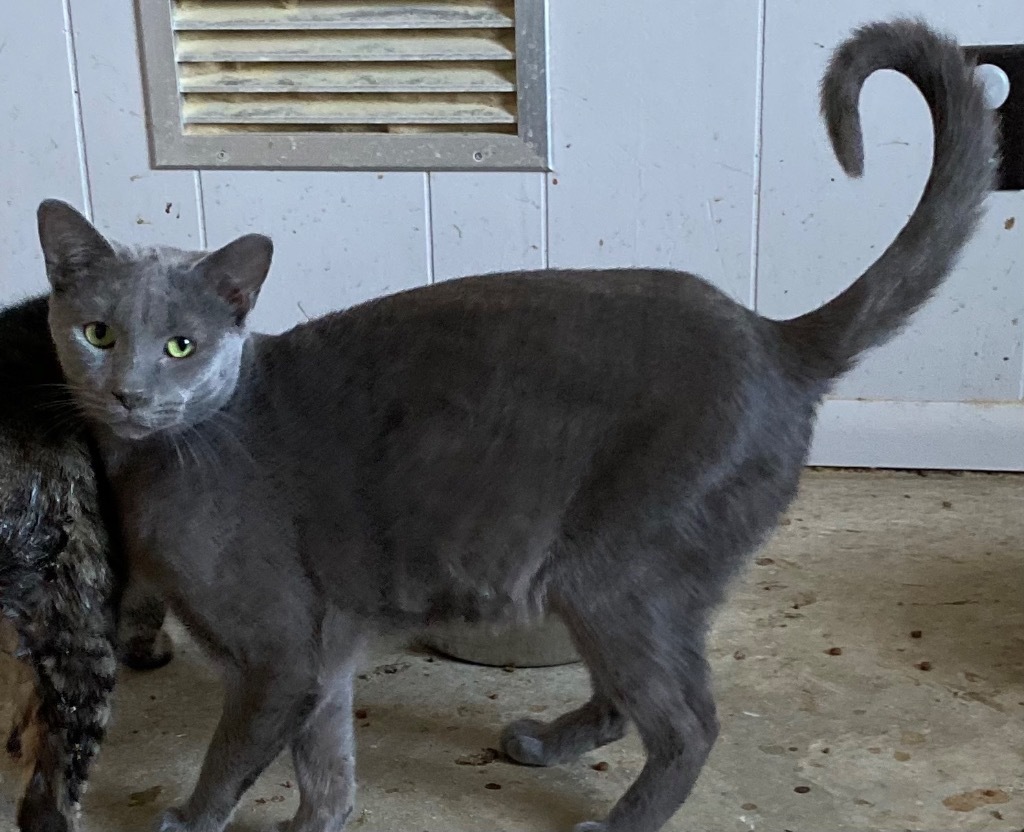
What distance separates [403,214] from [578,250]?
305 mm

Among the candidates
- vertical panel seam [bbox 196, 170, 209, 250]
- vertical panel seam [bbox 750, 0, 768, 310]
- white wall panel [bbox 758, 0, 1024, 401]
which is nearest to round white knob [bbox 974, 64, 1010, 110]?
white wall panel [bbox 758, 0, 1024, 401]

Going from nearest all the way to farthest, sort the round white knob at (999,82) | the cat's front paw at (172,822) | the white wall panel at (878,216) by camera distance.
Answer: the cat's front paw at (172,822)
the round white knob at (999,82)
the white wall panel at (878,216)

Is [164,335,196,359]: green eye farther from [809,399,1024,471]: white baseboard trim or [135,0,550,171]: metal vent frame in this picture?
[809,399,1024,471]: white baseboard trim

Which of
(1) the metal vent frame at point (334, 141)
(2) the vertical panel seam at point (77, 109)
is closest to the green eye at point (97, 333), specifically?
(1) the metal vent frame at point (334, 141)

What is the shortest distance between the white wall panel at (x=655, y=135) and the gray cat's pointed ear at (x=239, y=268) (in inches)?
35.3

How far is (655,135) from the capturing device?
184cm

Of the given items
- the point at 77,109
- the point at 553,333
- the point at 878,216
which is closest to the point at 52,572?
the point at 553,333

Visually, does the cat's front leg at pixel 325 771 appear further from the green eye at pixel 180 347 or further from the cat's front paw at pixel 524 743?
the green eye at pixel 180 347

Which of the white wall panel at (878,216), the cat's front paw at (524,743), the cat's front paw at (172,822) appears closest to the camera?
the cat's front paw at (172,822)

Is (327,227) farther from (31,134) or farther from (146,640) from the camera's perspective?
(146,640)

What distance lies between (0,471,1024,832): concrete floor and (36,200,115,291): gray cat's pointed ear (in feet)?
1.89

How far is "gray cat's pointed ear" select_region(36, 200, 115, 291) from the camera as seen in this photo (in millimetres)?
1007

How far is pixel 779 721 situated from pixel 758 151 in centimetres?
95

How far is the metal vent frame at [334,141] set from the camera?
1814mm
